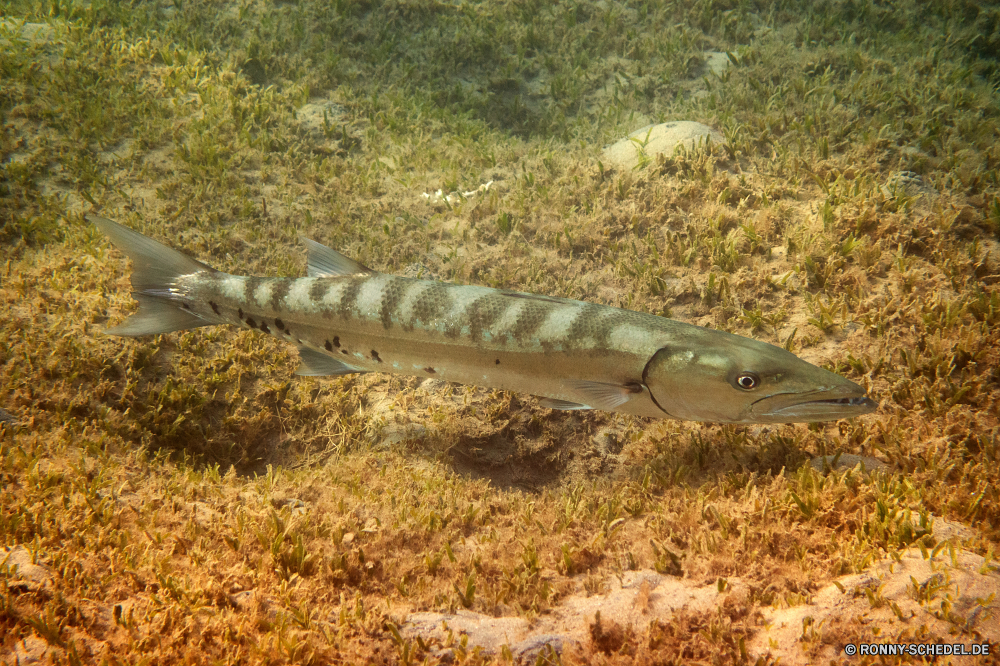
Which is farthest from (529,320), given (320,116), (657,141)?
(320,116)

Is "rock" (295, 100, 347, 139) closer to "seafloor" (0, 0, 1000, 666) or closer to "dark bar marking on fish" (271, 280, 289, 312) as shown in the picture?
"seafloor" (0, 0, 1000, 666)

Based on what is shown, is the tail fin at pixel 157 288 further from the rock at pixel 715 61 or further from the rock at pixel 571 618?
the rock at pixel 715 61

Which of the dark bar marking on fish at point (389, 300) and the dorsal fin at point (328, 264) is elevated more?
the dorsal fin at point (328, 264)

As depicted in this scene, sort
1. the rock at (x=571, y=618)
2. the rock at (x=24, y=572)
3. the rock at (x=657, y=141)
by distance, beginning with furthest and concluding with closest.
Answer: the rock at (x=657, y=141) < the rock at (x=24, y=572) < the rock at (x=571, y=618)

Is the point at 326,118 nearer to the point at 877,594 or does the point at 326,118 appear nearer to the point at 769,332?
the point at 769,332

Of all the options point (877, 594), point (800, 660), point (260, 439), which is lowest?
point (260, 439)

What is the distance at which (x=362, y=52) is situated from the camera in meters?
9.80

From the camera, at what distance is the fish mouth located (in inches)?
121

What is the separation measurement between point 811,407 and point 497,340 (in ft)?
7.11

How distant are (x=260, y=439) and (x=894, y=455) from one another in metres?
5.48

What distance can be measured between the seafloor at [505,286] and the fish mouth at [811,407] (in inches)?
16.4

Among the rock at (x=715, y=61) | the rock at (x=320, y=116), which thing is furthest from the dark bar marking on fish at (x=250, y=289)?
the rock at (x=715, y=61)

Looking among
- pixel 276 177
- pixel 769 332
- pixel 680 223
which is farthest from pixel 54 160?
pixel 769 332

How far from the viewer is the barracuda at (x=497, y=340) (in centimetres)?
333
